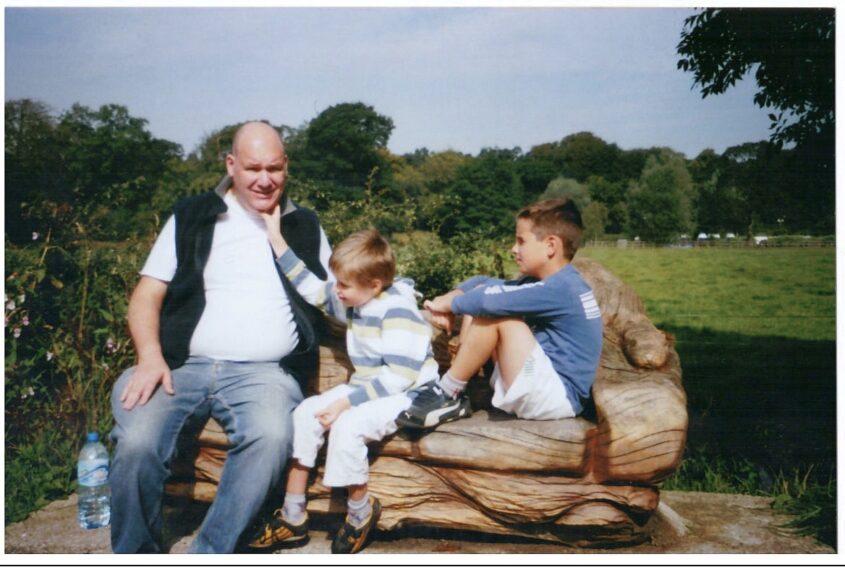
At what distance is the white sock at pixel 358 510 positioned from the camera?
2922mm

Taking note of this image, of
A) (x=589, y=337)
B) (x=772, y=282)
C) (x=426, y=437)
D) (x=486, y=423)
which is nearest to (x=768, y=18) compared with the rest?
(x=772, y=282)

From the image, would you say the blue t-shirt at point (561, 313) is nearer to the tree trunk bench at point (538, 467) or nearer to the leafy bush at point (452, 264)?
the tree trunk bench at point (538, 467)

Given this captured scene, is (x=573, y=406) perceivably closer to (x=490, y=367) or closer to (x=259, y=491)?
(x=490, y=367)

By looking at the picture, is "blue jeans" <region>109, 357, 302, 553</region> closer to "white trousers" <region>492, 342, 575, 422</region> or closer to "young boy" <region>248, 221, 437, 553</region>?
"young boy" <region>248, 221, 437, 553</region>

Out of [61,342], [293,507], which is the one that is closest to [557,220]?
[293,507]

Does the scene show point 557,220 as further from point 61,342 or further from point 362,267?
point 61,342

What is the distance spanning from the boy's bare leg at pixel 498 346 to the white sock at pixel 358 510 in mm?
674

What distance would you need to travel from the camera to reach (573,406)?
2.98m

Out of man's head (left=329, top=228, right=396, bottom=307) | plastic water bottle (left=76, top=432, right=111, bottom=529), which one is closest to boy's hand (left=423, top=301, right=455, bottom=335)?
man's head (left=329, top=228, right=396, bottom=307)

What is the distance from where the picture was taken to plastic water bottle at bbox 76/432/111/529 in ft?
11.0

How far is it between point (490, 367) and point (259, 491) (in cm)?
130

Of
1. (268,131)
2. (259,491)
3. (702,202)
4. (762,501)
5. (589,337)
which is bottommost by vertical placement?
(762,501)

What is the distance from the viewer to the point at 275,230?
10.6 feet

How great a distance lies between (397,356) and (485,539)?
1.00 m
